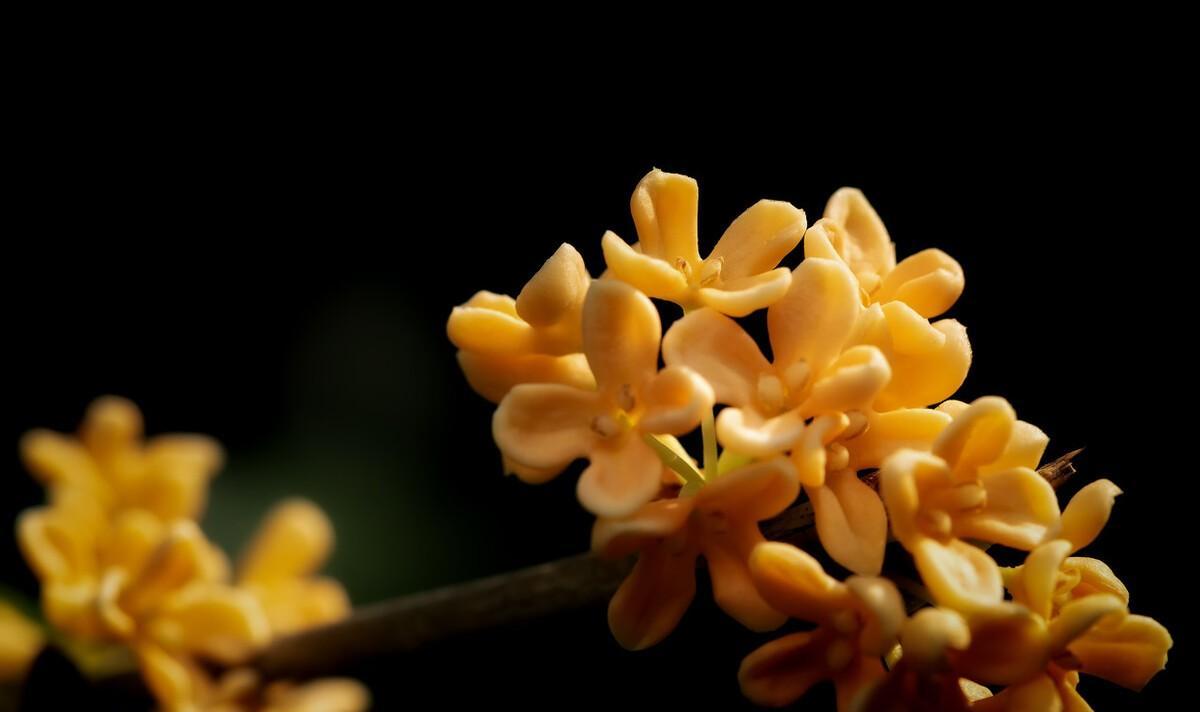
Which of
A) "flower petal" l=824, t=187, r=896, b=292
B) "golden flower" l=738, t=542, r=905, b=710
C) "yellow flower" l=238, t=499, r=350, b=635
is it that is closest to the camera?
"golden flower" l=738, t=542, r=905, b=710

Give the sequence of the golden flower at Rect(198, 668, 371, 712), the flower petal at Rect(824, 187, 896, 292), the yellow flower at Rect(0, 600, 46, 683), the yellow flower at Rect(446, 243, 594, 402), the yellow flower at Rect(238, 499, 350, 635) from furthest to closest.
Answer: the yellow flower at Rect(238, 499, 350, 635) < the yellow flower at Rect(0, 600, 46, 683) < the golden flower at Rect(198, 668, 371, 712) < the flower petal at Rect(824, 187, 896, 292) < the yellow flower at Rect(446, 243, 594, 402)

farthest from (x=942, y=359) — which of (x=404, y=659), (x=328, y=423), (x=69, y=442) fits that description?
(x=328, y=423)

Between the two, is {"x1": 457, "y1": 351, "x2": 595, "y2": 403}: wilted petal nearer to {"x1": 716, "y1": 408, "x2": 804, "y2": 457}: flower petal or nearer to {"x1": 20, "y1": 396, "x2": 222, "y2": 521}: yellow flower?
{"x1": 716, "y1": 408, "x2": 804, "y2": 457}: flower petal

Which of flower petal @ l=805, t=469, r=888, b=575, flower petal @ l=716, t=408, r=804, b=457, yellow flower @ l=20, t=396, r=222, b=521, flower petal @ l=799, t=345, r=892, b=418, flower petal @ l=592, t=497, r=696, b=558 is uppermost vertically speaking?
flower petal @ l=799, t=345, r=892, b=418

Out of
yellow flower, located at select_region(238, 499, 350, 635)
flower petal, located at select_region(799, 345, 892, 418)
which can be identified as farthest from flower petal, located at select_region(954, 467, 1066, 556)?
yellow flower, located at select_region(238, 499, 350, 635)

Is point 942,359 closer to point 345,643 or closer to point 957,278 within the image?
point 957,278

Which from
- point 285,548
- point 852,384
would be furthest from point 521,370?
point 285,548

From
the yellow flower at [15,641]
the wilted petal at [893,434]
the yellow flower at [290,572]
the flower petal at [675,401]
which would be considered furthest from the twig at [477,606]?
the yellow flower at [15,641]

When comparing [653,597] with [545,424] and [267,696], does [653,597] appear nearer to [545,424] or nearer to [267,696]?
[545,424]
